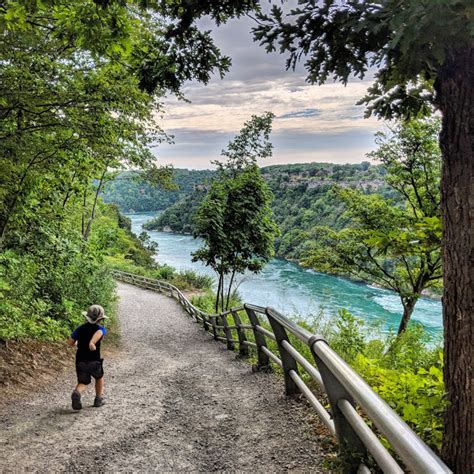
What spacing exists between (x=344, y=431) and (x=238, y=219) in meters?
12.6

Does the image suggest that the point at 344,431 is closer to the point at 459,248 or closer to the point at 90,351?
the point at 459,248

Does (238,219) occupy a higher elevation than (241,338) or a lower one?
higher

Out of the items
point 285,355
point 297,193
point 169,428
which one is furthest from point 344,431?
point 297,193

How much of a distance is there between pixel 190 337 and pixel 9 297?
697 cm

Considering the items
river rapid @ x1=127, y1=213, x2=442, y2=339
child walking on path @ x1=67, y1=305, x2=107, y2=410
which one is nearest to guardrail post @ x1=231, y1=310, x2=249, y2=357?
child walking on path @ x1=67, y1=305, x2=107, y2=410

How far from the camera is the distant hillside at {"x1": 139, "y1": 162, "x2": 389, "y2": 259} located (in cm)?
2041

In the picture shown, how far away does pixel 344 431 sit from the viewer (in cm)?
226

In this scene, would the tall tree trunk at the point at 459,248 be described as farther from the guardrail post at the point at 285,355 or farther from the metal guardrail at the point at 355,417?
the guardrail post at the point at 285,355

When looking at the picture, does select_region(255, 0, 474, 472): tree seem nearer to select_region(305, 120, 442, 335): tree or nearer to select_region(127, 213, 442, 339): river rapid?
select_region(305, 120, 442, 335): tree

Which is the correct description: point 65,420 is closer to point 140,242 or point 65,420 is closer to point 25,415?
point 25,415

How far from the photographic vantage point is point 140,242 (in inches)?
2386

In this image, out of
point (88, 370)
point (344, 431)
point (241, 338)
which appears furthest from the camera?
point (241, 338)

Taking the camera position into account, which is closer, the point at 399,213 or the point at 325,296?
the point at 399,213

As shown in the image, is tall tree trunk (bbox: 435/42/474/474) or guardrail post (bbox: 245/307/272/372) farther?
guardrail post (bbox: 245/307/272/372)
